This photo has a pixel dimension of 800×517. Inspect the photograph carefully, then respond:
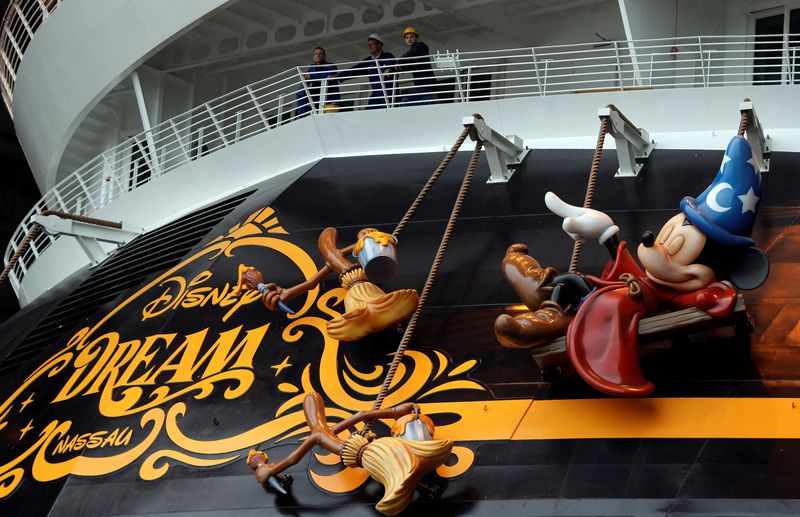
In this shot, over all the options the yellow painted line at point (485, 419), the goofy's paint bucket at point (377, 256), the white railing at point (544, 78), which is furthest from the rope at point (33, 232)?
the yellow painted line at point (485, 419)

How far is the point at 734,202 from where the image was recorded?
20.5 feet

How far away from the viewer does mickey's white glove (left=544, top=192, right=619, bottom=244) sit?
255 inches

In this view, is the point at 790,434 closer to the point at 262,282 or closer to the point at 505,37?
the point at 262,282

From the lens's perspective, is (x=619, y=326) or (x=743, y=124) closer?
(x=619, y=326)

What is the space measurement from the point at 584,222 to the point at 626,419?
3.48ft

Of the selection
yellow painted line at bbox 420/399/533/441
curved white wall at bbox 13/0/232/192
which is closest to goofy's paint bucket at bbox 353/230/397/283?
yellow painted line at bbox 420/399/533/441

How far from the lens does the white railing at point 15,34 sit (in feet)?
44.4

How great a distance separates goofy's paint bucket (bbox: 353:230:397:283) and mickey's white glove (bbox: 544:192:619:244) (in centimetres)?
127

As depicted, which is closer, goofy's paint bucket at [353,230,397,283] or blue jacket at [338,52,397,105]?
goofy's paint bucket at [353,230,397,283]

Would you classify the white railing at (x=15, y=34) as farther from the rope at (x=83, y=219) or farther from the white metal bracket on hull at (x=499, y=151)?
the white metal bracket on hull at (x=499, y=151)

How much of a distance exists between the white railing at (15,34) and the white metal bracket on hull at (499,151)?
6.23 m

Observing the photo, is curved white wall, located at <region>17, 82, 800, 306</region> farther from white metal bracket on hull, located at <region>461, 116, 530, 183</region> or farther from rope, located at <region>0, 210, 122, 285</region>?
rope, located at <region>0, 210, 122, 285</region>

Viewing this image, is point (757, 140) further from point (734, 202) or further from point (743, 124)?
point (734, 202)

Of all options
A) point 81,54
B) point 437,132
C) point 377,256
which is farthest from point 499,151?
point 81,54
